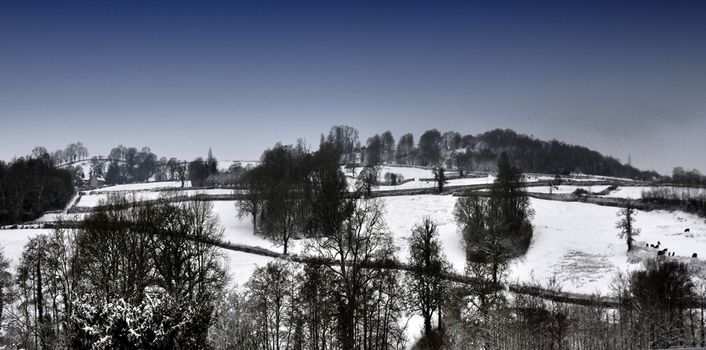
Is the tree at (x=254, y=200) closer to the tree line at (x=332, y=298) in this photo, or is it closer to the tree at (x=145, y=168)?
the tree line at (x=332, y=298)

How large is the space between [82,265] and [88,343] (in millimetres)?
17561

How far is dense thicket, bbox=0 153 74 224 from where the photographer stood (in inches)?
2702

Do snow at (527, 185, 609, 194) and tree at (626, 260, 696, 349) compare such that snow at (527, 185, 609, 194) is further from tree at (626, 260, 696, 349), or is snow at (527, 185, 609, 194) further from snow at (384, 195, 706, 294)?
tree at (626, 260, 696, 349)

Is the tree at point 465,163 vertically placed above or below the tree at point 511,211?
above

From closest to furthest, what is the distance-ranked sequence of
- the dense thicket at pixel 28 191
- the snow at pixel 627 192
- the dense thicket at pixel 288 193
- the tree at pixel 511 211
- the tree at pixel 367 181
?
the tree at pixel 511 211 < the dense thicket at pixel 288 193 < the dense thicket at pixel 28 191 < the tree at pixel 367 181 < the snow at pixel 627 192

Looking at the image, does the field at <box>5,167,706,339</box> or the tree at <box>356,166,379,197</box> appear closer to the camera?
the field at <box>5,167,706,339</box>

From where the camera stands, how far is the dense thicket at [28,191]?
68625 mm

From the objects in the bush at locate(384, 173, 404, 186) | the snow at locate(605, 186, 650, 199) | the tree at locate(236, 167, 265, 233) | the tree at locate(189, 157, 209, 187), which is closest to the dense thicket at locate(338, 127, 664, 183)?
the bush at locate(384, 173, 404, 186)

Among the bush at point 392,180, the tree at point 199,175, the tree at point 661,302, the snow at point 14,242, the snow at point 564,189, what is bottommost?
the tree at point 661,302

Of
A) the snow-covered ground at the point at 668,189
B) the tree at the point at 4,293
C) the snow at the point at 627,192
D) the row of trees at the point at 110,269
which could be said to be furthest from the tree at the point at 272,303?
the snow at the point at 627,192

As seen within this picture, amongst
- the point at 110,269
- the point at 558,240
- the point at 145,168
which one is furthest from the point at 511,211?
the point at 145,168

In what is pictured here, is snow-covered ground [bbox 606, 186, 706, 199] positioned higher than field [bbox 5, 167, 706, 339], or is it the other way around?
snow-covered ground [bbox 606, 186, 706, 199]

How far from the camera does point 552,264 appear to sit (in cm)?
4506

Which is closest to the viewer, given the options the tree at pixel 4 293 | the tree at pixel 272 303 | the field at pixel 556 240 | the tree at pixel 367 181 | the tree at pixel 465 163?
the tree at pixel 272 303
